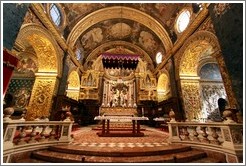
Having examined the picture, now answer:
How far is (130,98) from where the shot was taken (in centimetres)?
1507

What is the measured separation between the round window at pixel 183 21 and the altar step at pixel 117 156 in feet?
26.8

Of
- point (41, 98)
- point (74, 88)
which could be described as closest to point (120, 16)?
point (74, 88)

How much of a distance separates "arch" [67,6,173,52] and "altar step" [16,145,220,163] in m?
8.88

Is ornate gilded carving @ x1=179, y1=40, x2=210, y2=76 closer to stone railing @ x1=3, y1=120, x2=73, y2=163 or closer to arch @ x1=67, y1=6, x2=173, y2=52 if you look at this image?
arch @ x1=67, y1=6, x2=173, y2=52

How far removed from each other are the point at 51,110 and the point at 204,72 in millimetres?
12629

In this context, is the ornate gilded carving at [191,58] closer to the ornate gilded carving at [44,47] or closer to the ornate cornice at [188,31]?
the ornate cornice at [188,31]

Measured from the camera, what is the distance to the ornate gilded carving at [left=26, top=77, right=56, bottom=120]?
8323 millimetres

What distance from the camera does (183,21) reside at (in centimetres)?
971

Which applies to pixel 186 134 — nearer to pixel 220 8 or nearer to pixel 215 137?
pixel 215 137

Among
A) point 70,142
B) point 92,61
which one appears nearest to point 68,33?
point 92,61

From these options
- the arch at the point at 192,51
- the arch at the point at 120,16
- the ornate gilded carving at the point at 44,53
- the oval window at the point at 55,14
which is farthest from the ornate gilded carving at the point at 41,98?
the arch at the point at 192,51

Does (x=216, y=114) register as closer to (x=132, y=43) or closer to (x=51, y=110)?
(x=132, y=43)

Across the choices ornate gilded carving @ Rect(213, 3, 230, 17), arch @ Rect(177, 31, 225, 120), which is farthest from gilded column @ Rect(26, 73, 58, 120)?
ornate gilded carving @ Rect(213, 3, 230, 17)

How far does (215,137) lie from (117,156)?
2.80 meters
